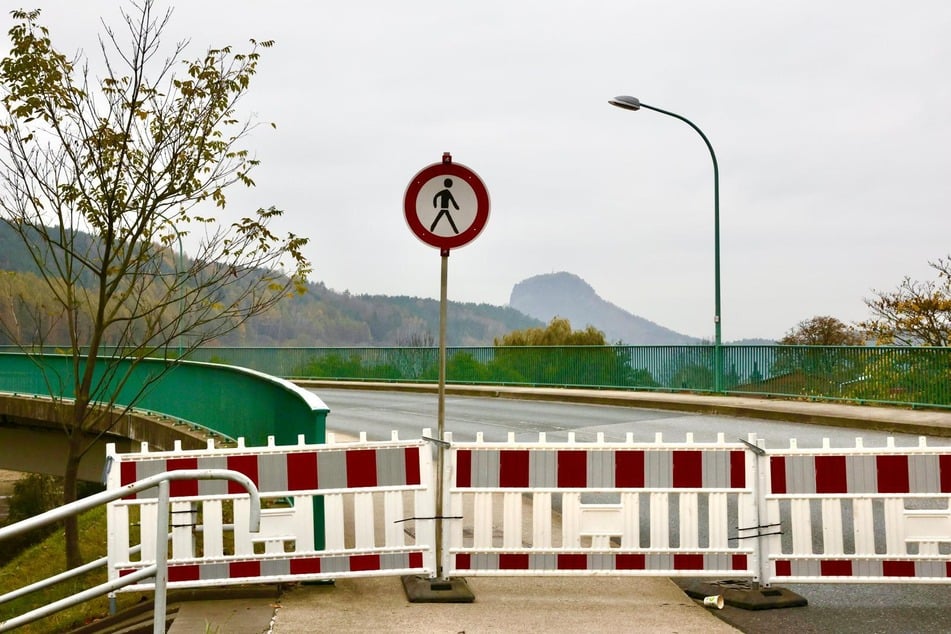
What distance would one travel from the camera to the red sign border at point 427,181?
686 centimetres

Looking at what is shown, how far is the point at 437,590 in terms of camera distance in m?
6.42

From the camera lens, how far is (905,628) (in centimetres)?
599

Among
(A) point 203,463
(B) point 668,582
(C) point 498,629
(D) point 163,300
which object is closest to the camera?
(C) point 498,629

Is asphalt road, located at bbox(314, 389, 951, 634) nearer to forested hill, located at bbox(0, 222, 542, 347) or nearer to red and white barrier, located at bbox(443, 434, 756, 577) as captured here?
red and white barrier, located at bbox(443, 434, 756, 577)

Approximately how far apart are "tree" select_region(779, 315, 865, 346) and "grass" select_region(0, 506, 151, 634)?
2670 cm

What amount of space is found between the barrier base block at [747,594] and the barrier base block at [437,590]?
4.86 feet

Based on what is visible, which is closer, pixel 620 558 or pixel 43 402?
pixel 620 558

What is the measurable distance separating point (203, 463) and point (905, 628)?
4237 millimetres

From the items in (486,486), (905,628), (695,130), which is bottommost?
(905,628)

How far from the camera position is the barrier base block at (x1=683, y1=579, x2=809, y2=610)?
6355 mm

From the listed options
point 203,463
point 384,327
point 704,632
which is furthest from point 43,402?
point 384,327

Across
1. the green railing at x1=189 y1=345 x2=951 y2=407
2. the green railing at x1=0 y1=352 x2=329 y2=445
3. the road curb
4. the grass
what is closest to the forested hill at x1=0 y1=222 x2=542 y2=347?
the green railing at x1=189 y1=345 x2=951 y2=407

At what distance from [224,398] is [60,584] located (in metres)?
4.59

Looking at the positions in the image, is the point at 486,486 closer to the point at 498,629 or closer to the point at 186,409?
the point at 498,629
